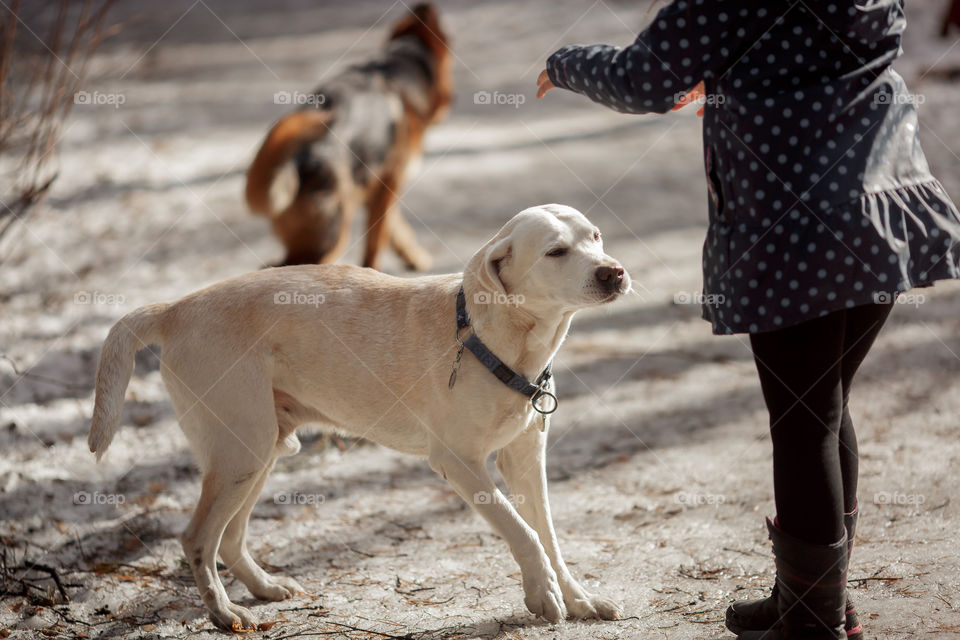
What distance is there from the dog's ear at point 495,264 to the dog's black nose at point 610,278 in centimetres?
31

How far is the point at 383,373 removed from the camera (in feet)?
Answer: 10.2

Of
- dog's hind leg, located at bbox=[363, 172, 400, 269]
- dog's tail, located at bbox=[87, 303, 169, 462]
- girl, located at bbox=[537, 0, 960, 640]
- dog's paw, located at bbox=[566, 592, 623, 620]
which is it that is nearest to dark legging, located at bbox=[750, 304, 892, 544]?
girl, located at bbox=[537, 0, 960, 640]

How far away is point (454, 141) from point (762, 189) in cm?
704

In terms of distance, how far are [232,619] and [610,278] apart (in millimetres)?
1700

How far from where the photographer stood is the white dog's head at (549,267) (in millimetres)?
2787

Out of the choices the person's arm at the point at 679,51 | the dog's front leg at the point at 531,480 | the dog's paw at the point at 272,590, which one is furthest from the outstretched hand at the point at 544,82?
the dog's paw at the point at 272,590

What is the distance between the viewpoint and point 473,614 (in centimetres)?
304

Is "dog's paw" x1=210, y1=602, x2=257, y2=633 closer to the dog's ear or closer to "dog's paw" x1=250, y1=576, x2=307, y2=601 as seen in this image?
"dog's paw" x1=250, y1=576, x2=307, y2=601

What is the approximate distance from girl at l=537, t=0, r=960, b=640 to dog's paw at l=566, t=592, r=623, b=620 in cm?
73

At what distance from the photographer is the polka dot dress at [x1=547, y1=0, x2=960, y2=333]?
7.24 ft

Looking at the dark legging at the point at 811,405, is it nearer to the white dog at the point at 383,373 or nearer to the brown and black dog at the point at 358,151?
the white dog at the point at 383,373

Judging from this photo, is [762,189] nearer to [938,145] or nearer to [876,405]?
[876,405]

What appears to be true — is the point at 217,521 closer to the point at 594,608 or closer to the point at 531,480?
the point at 531,480

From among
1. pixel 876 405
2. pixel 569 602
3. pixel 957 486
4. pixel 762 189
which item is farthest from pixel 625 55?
pixel 876 405
